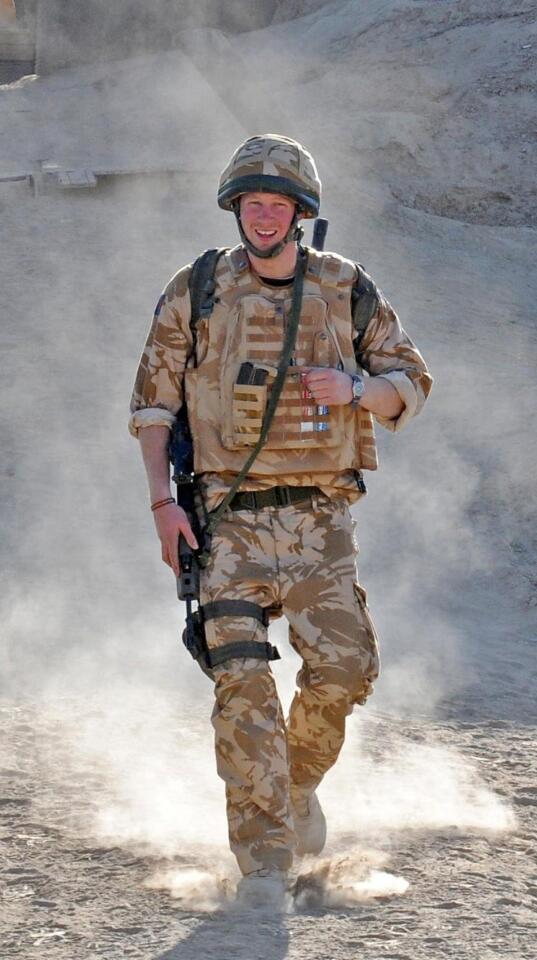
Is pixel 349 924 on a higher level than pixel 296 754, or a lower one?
lower

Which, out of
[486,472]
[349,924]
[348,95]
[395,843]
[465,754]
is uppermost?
[348,95]

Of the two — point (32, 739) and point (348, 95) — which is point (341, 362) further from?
point (348, 95)

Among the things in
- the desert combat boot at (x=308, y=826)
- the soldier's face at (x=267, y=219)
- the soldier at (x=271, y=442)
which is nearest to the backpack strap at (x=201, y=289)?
the soldier at (x=271, y=442)

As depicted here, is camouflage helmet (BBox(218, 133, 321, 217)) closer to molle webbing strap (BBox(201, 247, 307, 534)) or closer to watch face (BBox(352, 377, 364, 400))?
molle webbing strap (BBox(201, 247, 307, 534))

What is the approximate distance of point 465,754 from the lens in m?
5.45

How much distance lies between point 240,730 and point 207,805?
91 cm

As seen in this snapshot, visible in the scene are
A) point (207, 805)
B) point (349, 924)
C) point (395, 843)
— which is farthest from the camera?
point (207, 805)

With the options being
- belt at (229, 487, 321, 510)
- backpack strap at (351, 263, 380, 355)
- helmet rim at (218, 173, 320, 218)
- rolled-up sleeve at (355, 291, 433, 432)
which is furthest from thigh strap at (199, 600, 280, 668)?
helmet rim at (218, 173, 320, 218)

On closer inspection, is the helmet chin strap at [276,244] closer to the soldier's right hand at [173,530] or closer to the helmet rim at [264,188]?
the helmet rim at [264,188]

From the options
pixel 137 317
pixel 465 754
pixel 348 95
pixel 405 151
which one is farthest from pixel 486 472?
pixel 348 95

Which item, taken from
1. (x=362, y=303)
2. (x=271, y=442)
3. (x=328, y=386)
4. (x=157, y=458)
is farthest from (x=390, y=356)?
(x=157, y=458)

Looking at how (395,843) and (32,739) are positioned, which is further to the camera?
(32,739)

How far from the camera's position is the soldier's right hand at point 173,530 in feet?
13.3

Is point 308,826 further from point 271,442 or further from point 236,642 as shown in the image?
point 271,442
